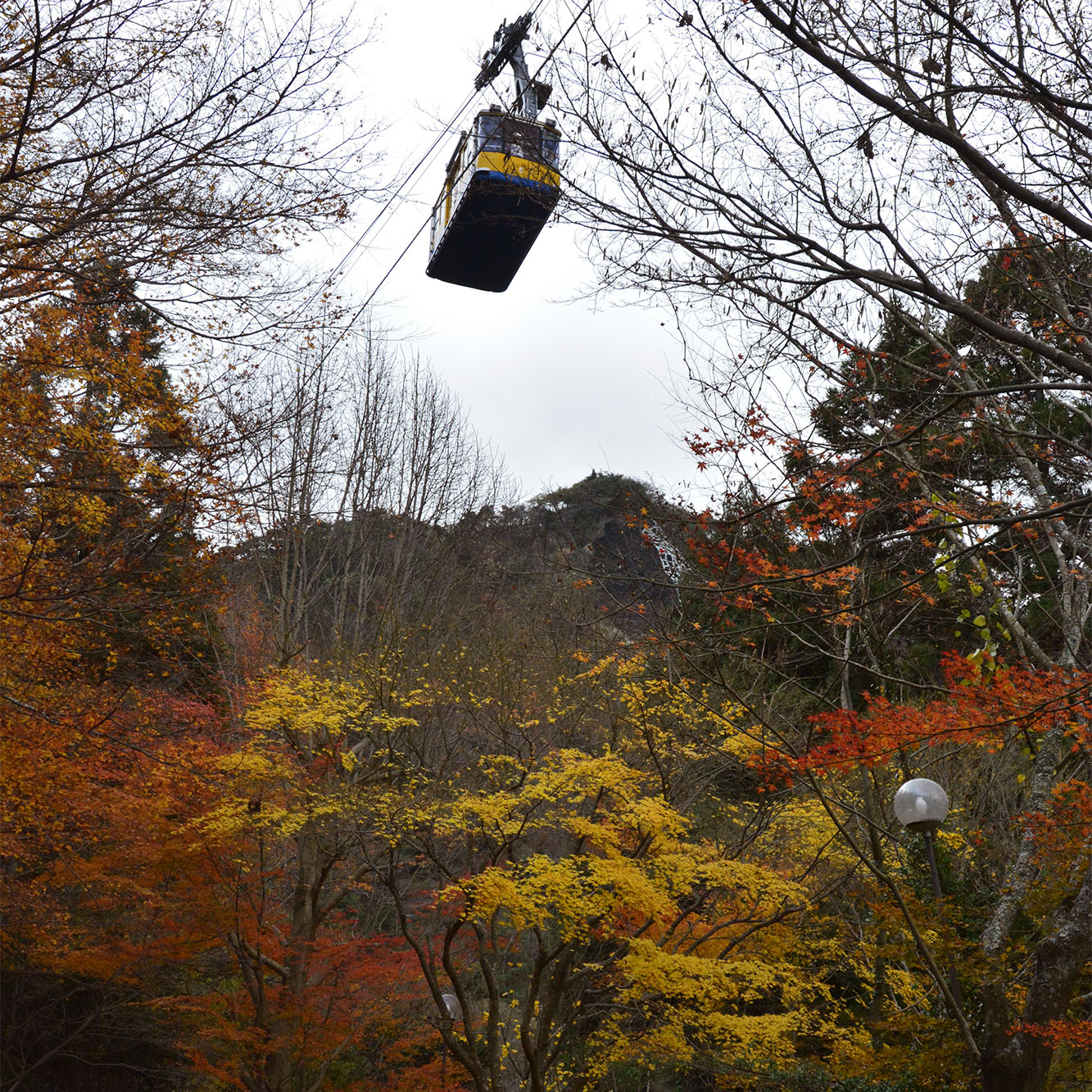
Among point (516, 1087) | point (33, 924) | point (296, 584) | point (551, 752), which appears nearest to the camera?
point (551, 752)

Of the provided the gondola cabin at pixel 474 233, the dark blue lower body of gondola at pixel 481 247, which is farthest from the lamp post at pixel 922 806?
the dark blue lower body of gondola at pixel 481 247

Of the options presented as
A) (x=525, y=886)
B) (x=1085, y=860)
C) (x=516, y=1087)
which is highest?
(x=1085, y=860)

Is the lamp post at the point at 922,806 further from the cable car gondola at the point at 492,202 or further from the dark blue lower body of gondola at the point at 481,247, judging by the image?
the dark blue lower body of gondola at the point at 481,247

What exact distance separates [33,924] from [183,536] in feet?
19.9

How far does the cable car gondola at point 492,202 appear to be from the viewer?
14.3 feet

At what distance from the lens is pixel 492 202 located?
395 inches

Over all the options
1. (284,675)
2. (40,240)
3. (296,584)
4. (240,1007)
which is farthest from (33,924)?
(40,240)

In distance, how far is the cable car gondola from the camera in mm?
4367

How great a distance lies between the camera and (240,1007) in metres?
11.1

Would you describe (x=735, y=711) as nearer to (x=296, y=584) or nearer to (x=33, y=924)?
(x=296, y=584)

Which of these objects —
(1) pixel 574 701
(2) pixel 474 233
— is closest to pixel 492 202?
(2) pixel 474 233

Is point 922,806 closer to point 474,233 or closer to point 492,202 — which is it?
point 492,202

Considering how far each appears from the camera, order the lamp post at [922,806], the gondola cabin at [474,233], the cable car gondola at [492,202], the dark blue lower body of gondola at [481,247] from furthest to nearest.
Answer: the dark blue lower body of gondola at [481,247], the gondola cabin at [474,233], the lamp post at [922,806], the cable car gondola at [492,202]

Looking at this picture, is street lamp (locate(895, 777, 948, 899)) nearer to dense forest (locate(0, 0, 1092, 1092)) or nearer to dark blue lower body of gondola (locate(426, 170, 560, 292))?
dense forest (locate(0, 0, 1092, 1092))
